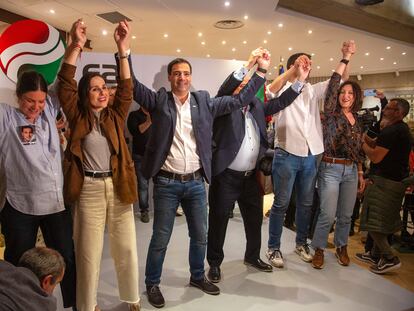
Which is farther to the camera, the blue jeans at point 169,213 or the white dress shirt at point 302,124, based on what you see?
the white dress shirt at point 302,124

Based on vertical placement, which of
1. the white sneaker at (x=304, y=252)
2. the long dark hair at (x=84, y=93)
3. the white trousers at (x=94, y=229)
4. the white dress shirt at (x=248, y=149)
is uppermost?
the long dark hair at (x=84, y=93)

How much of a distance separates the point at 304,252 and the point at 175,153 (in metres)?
1.63

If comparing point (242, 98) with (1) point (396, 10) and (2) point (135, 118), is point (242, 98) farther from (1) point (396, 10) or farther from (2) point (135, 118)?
(1) point (396, 10)

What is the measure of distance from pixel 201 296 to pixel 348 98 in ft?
6.36

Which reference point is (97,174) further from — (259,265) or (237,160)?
(259,265)

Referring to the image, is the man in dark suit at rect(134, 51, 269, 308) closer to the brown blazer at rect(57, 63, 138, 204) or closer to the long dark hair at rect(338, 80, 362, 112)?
the brown blazer at rect(57, 63, 138, 204)

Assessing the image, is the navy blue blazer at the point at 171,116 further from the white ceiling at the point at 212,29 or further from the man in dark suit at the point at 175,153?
the white ceiling at the point at 212,29

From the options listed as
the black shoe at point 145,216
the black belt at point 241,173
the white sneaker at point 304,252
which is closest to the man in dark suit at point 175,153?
the black belt at point 241,173

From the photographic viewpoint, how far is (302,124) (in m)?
2.87

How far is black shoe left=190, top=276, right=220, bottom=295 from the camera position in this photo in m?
2.44

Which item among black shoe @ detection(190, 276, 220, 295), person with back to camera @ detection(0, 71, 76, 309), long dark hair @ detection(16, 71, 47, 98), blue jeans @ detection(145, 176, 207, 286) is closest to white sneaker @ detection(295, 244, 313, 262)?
black shoe @ detection(190, 276, 220, 295)

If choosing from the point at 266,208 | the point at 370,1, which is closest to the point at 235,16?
the point at 370,1

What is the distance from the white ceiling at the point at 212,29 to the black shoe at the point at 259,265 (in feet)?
16.5

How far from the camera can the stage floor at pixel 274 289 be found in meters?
2.34
